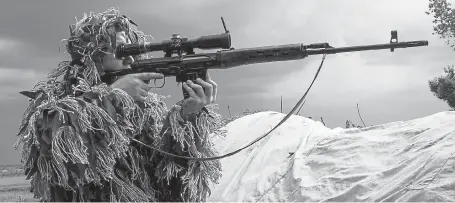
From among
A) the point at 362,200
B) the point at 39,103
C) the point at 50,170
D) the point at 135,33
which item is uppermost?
the point at 135,33

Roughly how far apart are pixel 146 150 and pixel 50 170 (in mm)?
438

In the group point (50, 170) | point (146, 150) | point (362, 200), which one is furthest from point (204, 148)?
point (362, 200)

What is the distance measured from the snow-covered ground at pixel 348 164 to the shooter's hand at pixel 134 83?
218cm

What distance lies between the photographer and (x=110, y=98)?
2199mm

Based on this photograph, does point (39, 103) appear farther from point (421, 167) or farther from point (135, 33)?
point (421, 167)

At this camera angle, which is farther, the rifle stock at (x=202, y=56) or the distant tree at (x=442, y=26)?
the distant tree at (x=442, y=26)

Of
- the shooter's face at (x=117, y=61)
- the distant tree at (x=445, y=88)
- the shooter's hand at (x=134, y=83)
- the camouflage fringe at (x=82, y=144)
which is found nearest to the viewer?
the camouflage fringe at (x=82, y=144)

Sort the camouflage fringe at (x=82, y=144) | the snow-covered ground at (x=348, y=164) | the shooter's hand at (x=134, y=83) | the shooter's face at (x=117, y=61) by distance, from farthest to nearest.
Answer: the snow-covered ground at (x=348, y=164) → the shooter's face at (x=117, y=61) → the shooter's hand at (x=134, y=83) → the camouflage fringe at (x=82, y=144)

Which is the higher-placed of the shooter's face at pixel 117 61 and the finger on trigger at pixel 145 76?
the shooter's face at pixel 117 61

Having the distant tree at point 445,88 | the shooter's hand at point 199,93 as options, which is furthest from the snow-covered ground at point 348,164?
the distant tree at point 445,88

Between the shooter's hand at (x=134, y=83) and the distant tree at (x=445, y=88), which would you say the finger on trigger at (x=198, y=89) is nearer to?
the shooter's hand at (x=134, y=83)

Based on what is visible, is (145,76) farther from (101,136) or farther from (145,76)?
(101,136)

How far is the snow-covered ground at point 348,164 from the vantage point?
3.77 metres

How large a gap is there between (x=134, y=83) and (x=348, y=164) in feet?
8.35
